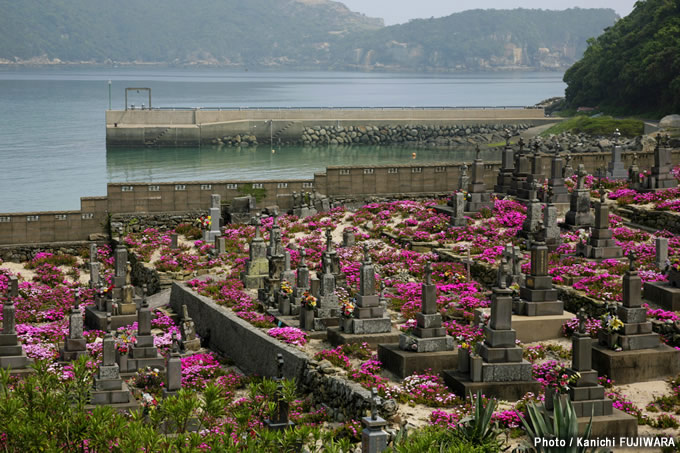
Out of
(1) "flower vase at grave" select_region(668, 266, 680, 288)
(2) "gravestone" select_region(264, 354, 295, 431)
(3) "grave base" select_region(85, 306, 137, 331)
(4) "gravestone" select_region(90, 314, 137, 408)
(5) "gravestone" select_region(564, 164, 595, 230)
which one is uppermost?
(5) "gravestone" select_region(564, 164, 595, 230)

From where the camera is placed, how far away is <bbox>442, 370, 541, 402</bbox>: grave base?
69.9 ft

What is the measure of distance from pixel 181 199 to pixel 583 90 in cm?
7503

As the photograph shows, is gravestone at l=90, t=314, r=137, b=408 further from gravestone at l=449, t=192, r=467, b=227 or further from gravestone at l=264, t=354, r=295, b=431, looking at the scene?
gravestone at l=449, t=192, r=467, b=227

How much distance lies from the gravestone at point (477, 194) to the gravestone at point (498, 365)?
668 inches

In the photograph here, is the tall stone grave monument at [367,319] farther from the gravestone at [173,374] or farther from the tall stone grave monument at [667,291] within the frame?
the tall stone grave monument at [667,291]

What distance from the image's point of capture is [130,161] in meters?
93.2

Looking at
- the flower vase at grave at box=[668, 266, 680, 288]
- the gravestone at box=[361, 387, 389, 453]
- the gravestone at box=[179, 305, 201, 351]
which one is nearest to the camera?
the gravestone at box=[361, 387, 389, 453]

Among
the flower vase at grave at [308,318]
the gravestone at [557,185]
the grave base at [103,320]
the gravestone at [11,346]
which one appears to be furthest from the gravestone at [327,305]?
the gravestone at [557,185]

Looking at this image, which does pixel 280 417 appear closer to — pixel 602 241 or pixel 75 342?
pixel 75 342

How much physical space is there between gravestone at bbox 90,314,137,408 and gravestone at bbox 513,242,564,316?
31.2ft

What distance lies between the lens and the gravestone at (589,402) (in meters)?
19.5

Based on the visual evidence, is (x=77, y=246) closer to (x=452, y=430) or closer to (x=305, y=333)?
(x=305, y=333)

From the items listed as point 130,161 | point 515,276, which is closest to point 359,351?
point 515,276

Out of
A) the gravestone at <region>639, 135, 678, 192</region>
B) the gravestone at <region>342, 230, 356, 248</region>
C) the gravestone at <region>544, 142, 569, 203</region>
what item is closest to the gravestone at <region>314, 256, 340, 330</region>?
the gravestone at <region>342, 230, 356, 248</region>
